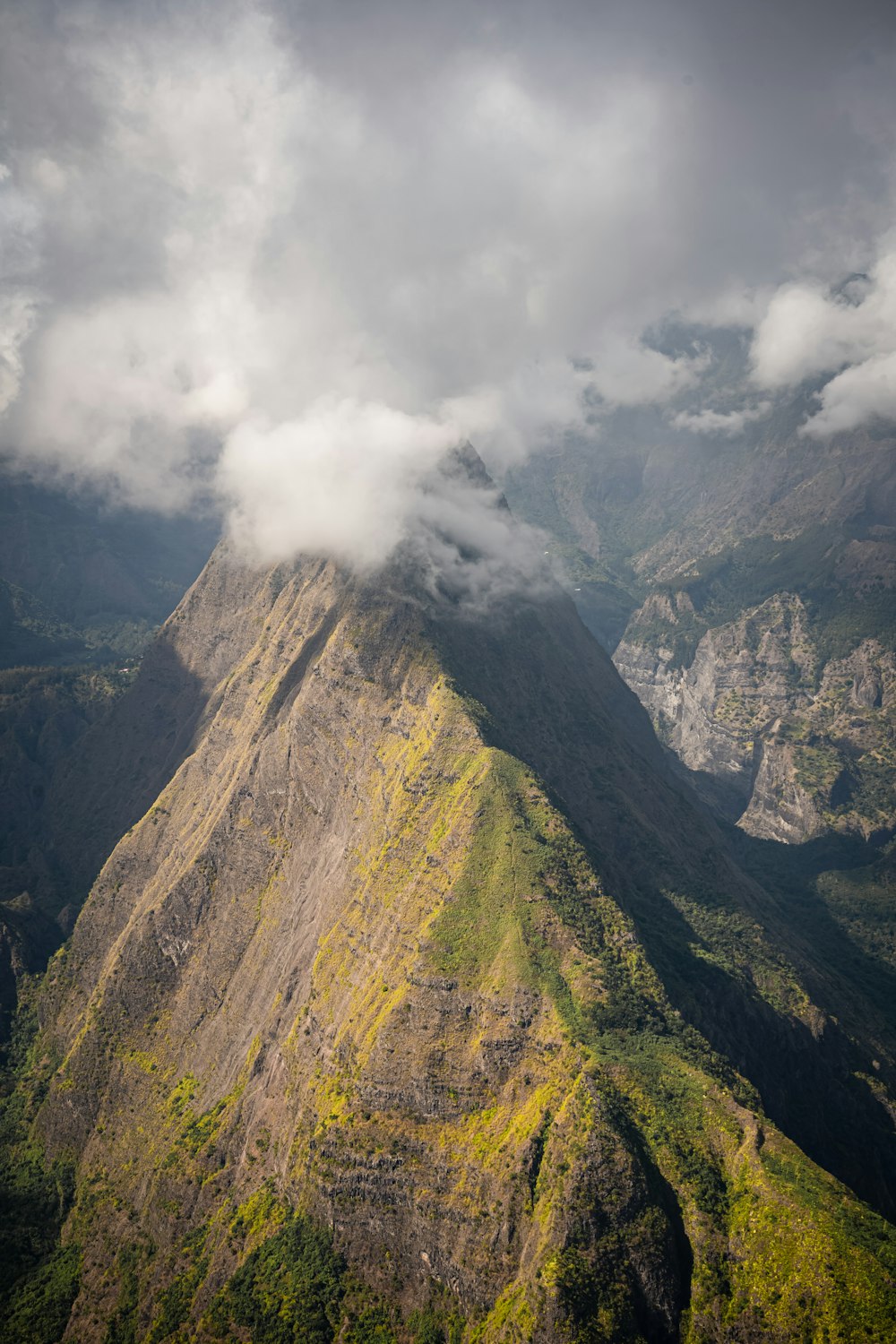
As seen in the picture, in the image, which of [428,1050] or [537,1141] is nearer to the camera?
[537,1141]

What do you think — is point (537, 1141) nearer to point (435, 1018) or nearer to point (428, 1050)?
point (428, 1050)

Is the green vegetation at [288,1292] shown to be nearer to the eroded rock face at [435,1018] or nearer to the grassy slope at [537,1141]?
the grassy slope at [537,1141]

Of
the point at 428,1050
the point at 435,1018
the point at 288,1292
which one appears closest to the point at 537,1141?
the point at 428,1050

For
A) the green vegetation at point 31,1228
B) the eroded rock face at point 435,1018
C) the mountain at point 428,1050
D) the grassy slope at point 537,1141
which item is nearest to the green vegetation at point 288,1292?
the grassy slope at point 537,1141

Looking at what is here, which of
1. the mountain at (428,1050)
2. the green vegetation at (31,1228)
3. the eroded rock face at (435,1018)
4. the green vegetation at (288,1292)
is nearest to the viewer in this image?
the mountain at (428,1050)

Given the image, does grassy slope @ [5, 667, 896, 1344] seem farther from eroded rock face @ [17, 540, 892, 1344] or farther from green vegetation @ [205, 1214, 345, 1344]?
eroded rock face @ [17, 540, 892, 1344]

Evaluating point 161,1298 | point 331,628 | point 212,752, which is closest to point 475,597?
point 331,628

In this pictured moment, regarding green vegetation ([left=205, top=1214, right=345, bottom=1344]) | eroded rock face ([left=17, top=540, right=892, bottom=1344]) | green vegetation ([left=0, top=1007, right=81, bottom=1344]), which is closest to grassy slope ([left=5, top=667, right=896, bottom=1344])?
green vegetation ([left=205, top=1214, right=345, bottom=1344])

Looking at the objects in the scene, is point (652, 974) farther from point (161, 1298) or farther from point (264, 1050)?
point (161, 1298)
